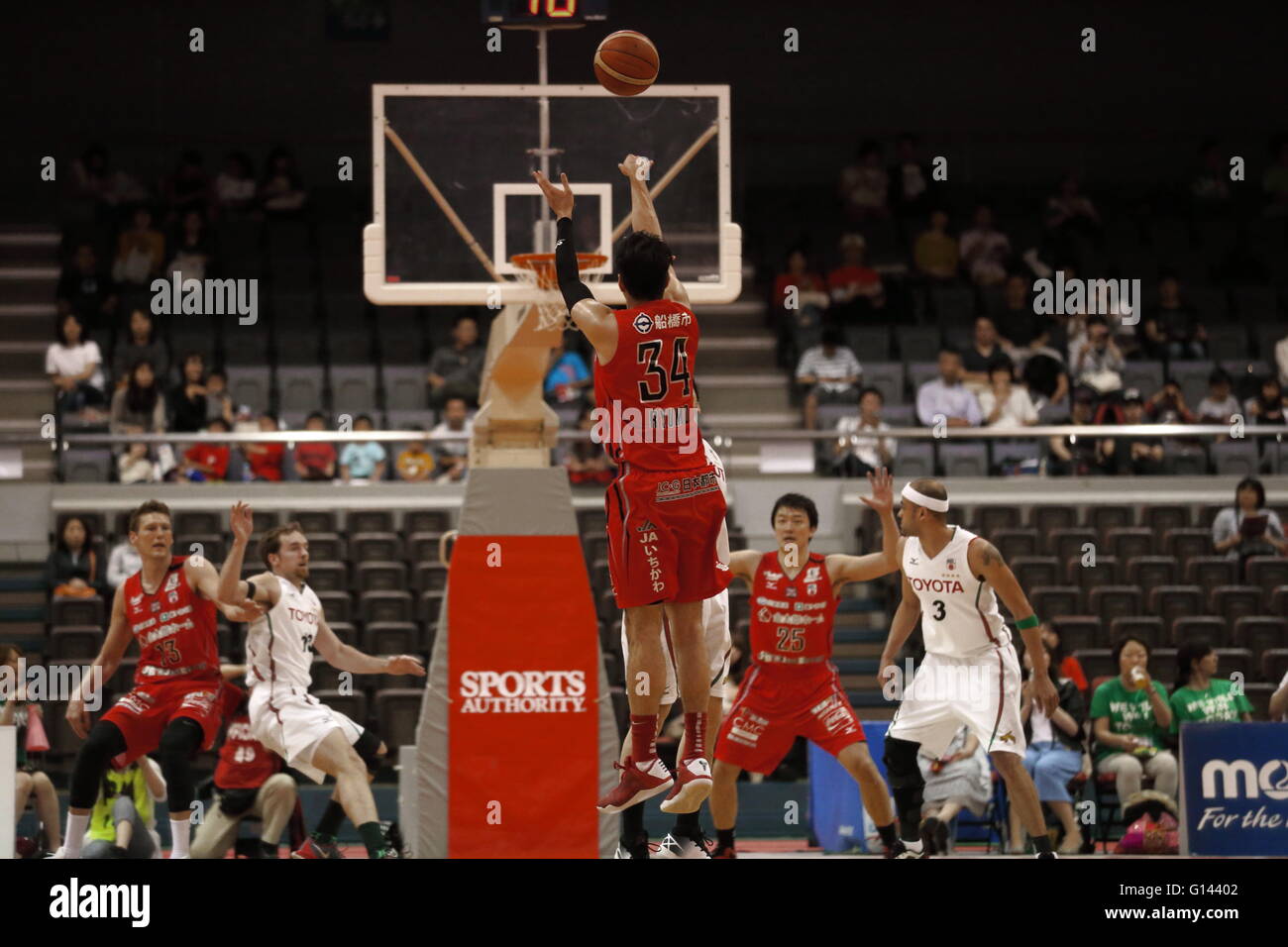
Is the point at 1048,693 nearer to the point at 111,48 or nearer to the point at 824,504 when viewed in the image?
the point at 824,504

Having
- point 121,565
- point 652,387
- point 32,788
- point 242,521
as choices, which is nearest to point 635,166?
point 652,387

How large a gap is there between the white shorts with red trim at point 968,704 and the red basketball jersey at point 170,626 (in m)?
3.46

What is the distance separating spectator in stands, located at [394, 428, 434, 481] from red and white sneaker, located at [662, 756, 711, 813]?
26.0ft

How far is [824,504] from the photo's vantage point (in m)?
14.4

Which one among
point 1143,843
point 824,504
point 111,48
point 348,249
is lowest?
point 1143,843

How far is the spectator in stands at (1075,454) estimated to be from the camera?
47.9ft

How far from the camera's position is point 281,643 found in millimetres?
9281

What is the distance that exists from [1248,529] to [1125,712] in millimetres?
3088

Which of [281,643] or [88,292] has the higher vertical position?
[88,292]

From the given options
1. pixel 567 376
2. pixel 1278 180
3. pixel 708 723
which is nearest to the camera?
pixel 708 723

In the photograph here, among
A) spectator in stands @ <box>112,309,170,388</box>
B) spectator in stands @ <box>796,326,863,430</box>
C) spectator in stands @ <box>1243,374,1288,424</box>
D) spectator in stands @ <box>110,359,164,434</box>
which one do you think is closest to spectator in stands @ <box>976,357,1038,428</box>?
spectator in stands @ <box>796,326,863,430</box>

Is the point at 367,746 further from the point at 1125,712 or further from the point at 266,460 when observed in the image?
the point at 266,460

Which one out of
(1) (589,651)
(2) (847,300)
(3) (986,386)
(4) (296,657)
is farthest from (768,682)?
(2) (847,300)

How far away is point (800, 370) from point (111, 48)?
8290 mm
